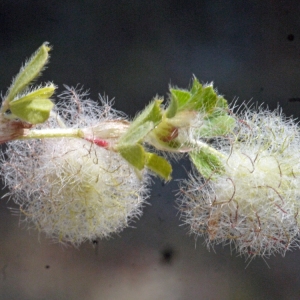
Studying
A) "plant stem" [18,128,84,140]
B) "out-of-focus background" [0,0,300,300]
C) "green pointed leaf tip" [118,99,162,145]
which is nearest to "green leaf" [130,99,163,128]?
"green pointed leaf tip" [118,99,162,145]

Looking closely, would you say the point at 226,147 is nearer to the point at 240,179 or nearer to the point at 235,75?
the point at 240,179

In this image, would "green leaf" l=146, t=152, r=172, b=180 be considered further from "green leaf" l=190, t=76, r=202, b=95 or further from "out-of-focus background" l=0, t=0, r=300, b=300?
"out-of-focus background" l=0, t=0, r=300, b=300

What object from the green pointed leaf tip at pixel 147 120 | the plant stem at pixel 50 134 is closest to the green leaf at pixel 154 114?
the green pointed leaf tip at pixel 147 120

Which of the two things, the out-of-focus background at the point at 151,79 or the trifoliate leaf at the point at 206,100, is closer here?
the trifoliate leaf at the point at 206,100

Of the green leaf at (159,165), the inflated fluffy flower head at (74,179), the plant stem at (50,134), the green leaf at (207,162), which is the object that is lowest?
the inflated fluffy flower head at (74,179)

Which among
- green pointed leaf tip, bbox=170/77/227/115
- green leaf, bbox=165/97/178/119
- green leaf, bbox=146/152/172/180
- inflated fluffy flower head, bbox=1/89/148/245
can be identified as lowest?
inflated fluffy flower head, bbox=1/89/148/245

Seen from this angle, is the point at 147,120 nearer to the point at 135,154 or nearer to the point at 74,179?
the point at 135,154

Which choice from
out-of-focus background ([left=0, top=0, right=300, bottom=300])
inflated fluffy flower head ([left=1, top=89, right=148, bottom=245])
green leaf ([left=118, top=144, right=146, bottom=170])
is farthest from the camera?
out-of-focus background ([left=0, top=0, right=300, bottom=300])

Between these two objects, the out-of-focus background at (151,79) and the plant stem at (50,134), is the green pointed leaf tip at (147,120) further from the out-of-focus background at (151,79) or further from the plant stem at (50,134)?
the out-of-focus background at (151,79)

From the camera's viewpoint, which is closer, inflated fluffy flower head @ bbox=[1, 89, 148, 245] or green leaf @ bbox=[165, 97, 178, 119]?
green leaf @ bbox=[165, 97, 178, 119]
